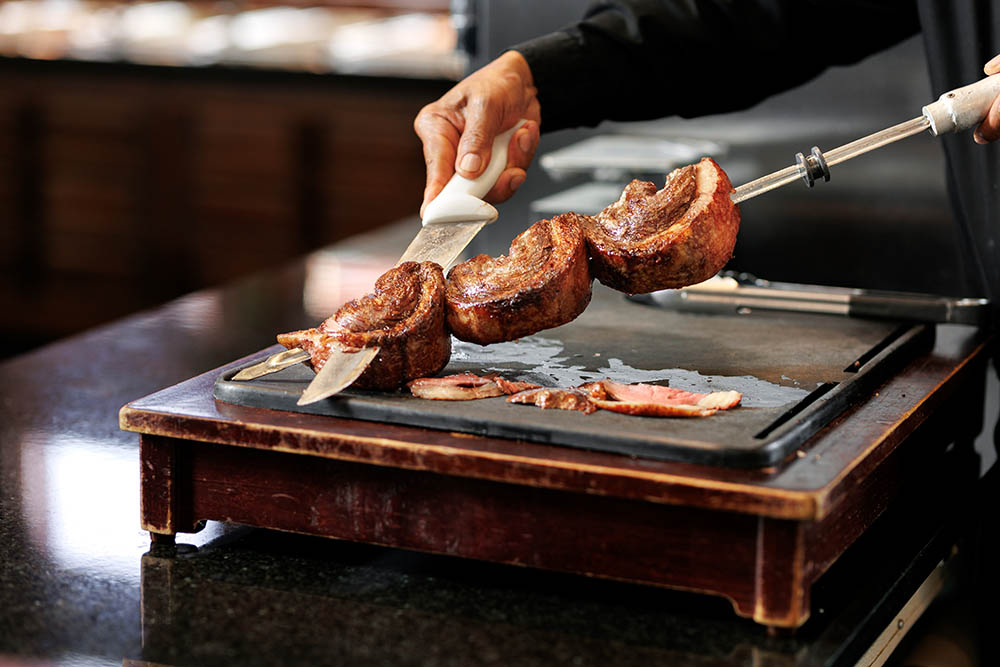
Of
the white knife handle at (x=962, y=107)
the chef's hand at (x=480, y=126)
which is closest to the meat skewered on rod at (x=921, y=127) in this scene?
the white knife handle at (x=962, y=107)

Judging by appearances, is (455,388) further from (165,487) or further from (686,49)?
(686,49)

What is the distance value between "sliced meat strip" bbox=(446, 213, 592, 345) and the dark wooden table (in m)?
0.22

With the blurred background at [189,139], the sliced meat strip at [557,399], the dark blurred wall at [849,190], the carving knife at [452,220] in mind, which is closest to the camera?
the sliced meat strip at [557,399]

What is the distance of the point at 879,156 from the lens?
8.61ft

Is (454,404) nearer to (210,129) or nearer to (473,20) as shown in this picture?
(473,20)

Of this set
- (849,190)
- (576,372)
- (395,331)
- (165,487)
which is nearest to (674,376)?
(576,372)

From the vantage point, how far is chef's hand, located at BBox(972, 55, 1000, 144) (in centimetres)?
148

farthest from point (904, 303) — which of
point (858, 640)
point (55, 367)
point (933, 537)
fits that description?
point (55, 367)

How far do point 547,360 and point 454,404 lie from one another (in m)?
0.28

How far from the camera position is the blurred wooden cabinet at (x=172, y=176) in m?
5.51

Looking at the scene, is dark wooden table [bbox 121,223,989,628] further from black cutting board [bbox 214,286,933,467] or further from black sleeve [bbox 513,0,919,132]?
black sleeve [bbox 513,0,919,132]

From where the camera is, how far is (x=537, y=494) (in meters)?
1.20

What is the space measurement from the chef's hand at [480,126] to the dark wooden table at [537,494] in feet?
1.67

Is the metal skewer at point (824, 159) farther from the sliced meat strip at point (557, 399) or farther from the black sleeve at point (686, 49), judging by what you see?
the black sleeve at point (686, 49)
